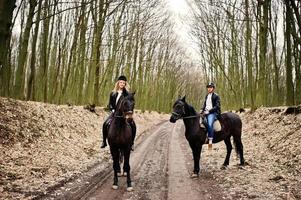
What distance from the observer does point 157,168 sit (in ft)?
39.3

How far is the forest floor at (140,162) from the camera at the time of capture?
8609 mm

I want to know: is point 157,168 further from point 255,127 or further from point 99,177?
point 255,127

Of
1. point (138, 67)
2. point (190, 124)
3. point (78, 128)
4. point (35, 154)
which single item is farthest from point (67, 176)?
point (138, 67)

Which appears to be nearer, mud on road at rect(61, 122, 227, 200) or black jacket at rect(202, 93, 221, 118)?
mud on road at rect(61, 122, 227, 200)

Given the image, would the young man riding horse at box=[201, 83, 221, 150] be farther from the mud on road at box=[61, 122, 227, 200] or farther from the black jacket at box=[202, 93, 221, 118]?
the mud on road at box=[61, 122, 227, 200]

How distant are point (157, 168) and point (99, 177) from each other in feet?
7.75

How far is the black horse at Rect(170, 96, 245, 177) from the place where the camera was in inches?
428

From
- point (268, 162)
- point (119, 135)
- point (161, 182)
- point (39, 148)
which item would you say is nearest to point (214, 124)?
point (268, 162)

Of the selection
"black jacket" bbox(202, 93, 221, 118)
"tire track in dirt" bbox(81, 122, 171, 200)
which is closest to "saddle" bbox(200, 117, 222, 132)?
"black jacket" bbox(202, 93, 221, 118)

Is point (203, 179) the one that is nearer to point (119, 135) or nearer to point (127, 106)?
point (119, 135)

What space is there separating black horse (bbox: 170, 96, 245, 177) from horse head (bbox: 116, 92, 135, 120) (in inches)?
78.1

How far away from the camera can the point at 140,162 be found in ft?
42.6

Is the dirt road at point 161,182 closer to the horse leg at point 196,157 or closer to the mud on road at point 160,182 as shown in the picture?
the mud on road at point 160,182

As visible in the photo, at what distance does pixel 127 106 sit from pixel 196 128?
3175mm
